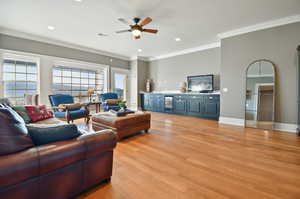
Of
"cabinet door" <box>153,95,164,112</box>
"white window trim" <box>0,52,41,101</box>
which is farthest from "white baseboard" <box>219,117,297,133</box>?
"white window trim" <box>0,52,41,101</box>

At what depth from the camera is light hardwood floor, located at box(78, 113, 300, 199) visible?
4.90 ft

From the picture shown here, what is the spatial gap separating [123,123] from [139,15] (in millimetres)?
2618

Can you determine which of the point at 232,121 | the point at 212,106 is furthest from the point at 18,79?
the point at 232,121

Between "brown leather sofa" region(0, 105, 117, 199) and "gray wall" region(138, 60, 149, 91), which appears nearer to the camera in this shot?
"brown leather sofa" region(0, 105, 117, 199)

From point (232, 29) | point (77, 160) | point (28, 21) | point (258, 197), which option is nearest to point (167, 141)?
point (258, 197)

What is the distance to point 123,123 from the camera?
307cm

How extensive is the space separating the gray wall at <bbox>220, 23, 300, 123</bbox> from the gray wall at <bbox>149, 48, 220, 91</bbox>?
0.97m

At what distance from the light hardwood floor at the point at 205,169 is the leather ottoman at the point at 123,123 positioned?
23 centimetres

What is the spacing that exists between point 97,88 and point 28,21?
3.36 meters

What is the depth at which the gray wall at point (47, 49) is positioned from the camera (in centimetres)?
430

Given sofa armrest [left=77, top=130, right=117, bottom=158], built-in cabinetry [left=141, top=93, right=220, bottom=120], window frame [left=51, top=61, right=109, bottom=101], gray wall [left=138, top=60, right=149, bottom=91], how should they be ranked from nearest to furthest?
sofa armrest [left=77, top=130, right=117, bottom=158] → built-in cabinetry [left=141, top=93, right=220, bottom=120] → window frame [left=51, top=61, right=109, bottom=101] → gray wall [left=138, top=60, right=149, bottom=91]

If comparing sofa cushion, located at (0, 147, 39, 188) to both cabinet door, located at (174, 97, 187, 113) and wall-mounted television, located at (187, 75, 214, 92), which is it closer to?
cabinet door, located at (174, 97, 187, 113)

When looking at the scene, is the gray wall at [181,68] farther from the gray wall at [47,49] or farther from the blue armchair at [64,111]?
the blue armchair at [64,111]

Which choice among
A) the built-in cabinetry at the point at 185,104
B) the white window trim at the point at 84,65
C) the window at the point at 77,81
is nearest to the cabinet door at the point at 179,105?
Answer: the built-in cabinetry at the point at 185,104
